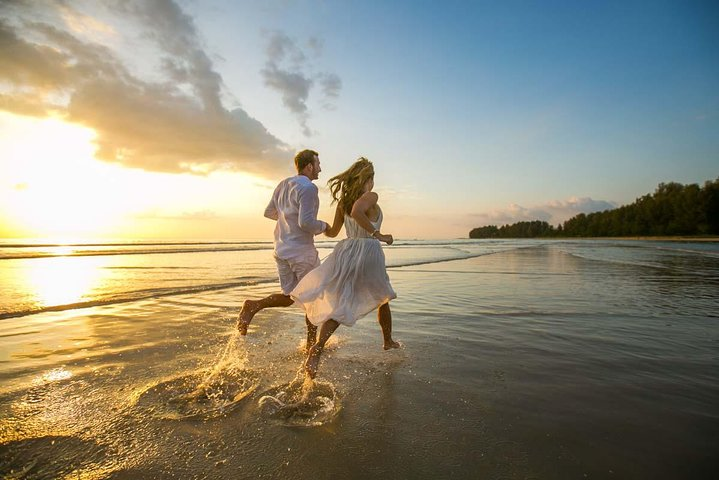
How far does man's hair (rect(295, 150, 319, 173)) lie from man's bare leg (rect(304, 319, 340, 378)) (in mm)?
1719

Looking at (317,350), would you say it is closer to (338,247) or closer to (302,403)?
(302,403)

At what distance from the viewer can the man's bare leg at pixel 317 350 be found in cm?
325

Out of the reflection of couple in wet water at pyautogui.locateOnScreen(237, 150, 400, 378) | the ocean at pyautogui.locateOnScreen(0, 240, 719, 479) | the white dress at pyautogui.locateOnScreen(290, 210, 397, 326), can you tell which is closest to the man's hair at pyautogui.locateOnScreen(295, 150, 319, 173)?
the reflection of couple in wet water at pyautogui.locateOnScreen(237, 150, 400, 378)

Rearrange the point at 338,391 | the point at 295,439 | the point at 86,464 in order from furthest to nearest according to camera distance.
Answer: the point at 338,391, the point at 295,439, the point at 86,464

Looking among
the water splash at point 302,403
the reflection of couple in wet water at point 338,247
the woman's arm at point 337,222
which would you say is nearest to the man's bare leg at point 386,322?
the reflection of couple in wet water at point 338,247

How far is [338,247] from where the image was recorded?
12.3ft

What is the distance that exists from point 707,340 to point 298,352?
4.99 meters

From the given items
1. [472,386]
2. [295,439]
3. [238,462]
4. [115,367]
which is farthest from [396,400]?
[115,367]

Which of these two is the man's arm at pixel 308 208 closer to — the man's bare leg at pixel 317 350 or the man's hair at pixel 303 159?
the man's hair at pixel 303 159

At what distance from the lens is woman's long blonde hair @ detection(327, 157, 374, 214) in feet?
12.2

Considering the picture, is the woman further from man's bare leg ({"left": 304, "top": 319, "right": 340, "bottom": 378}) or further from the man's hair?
the man's hair

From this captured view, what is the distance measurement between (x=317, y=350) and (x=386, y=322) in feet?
3.57

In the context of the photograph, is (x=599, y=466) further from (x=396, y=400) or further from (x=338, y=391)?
(x=338, y=391)

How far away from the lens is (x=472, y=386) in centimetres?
317
